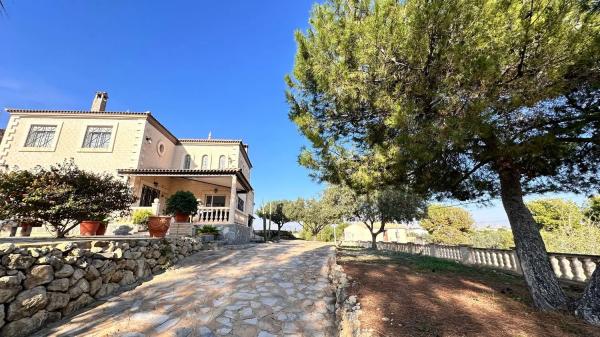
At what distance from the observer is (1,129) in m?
18.2

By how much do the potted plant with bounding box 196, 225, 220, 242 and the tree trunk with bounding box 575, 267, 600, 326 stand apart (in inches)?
428

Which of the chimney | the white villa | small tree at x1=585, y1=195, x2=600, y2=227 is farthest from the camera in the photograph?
the chimney

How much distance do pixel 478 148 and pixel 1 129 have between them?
27.8m

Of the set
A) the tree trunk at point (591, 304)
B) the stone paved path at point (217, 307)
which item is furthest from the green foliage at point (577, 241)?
the stone paved path at point (217, 307)

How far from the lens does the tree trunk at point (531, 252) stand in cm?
438

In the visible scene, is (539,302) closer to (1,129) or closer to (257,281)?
(257,281)

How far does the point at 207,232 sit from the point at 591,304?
11.6 meters

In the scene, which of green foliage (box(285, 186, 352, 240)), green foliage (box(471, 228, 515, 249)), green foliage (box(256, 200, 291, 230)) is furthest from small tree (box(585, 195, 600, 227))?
green foliage (box(256, 200, 291, 230))

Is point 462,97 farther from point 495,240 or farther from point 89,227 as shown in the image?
point 495,240

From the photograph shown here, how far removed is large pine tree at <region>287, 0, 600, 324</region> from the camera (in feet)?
13.6

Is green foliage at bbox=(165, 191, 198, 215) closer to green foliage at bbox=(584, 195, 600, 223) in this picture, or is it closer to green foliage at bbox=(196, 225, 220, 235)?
green foliage at bbox=(196, 225, 220, 235)

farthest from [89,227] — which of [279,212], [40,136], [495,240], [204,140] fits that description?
[279,212]

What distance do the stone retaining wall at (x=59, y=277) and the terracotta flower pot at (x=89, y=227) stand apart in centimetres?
280

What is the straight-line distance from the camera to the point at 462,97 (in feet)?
15.3
